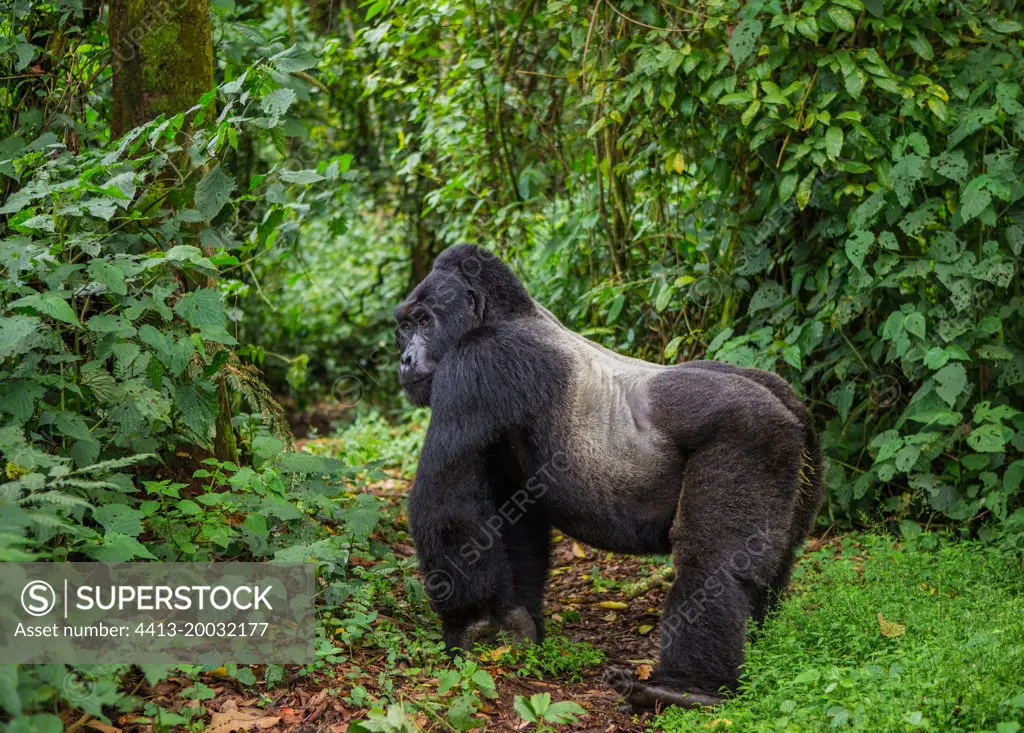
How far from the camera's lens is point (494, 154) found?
761 cm

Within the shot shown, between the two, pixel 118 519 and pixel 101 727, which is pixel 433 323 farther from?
pixel 101 727

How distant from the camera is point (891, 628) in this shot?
12.3ft

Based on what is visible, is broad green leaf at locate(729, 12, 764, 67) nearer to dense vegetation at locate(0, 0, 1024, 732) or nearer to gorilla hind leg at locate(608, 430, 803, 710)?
dense vegetation at locate(0, 0, 1024, 732)

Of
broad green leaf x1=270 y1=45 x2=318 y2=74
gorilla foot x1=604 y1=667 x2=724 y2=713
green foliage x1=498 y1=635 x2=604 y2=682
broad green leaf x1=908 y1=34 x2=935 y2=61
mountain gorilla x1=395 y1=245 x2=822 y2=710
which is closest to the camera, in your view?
gorilla foot x1=604 y1=667 x2=724 y2=713

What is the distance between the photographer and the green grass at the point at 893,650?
2846 mm

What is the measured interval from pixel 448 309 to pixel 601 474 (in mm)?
1063

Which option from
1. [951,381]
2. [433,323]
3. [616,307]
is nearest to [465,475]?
[433,323]

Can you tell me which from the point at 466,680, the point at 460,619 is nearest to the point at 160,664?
the point at 466,680

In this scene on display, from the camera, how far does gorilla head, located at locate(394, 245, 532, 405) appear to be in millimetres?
4285

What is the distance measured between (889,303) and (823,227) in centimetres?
57

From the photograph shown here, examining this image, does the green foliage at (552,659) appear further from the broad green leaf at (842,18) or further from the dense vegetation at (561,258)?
the broad green leaf at (842,18)

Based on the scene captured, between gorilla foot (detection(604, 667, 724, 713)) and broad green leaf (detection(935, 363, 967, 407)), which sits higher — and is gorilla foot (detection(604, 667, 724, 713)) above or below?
below

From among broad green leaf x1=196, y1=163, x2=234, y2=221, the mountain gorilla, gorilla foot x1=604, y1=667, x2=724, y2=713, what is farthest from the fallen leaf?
broad green leaf x1=196, y1=163, x2=234, y2=221

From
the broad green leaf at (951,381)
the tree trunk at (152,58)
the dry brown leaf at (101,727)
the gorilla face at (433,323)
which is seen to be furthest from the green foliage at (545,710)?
the tree trunk at (152,58)
